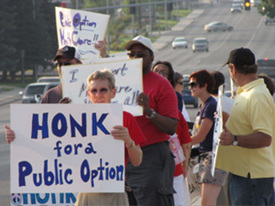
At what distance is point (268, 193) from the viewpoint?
5621 millimetres

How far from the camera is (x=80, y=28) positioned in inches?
368

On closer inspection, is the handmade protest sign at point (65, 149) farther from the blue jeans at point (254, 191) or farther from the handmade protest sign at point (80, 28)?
the handmade protest sign at point (80, 28)

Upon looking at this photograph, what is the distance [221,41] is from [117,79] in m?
81.5

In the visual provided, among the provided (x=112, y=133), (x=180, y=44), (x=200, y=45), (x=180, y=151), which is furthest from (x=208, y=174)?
(x=180, y=44)

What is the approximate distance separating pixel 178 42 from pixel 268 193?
7812cm

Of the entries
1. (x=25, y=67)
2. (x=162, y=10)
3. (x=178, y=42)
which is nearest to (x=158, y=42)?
(x=178, y=42)

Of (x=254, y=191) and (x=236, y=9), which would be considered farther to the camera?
(x=236, y=9)

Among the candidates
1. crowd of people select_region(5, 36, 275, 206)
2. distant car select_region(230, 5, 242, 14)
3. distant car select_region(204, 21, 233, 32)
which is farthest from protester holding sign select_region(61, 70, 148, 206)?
distant car select_region(230, 5, 242, 14)

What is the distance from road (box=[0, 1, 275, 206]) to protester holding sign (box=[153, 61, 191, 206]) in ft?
91.5

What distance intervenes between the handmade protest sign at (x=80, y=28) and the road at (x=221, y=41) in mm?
25791

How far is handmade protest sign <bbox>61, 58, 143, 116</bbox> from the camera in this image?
20.1ft

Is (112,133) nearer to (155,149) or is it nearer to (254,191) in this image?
(155,149)

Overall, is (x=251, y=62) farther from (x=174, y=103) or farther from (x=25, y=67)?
(x=25, y=67)

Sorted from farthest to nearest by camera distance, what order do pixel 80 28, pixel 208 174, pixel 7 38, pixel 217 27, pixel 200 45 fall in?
1. pixel 217 27
2. pixel 200 45
3. pixel 7 38
4. pixel 80 28
5. pixel 208 174
